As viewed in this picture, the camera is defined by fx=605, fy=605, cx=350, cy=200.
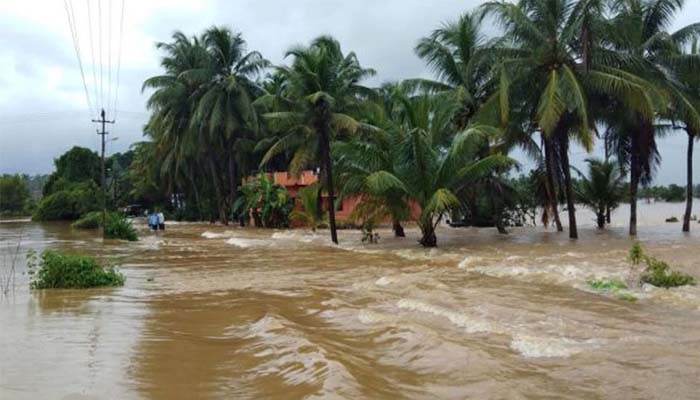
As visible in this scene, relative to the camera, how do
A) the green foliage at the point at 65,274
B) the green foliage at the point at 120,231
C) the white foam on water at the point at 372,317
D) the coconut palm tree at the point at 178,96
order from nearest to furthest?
the white foam on water at the point at 372,317, the green foliage at the point at 65,274, the green foliage at the point at 120,231, the coconut palm tree at the point at 178,96

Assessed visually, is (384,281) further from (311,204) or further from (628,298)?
(311,204)

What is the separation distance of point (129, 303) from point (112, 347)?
11.6ft

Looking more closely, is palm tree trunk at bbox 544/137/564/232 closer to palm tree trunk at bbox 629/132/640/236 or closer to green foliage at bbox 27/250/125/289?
→ palm tree trunk at bbox 629/132/640/236

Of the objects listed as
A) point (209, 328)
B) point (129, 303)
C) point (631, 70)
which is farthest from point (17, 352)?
point (631, 70)

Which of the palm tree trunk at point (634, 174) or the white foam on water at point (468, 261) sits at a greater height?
the palm tree trunk at point (634, 174)

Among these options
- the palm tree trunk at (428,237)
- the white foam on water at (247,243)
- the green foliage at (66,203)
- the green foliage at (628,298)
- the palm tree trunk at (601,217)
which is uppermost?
the green foliage at (66,203)

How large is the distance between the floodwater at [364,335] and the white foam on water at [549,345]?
26 mm

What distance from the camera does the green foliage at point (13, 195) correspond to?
243 feet

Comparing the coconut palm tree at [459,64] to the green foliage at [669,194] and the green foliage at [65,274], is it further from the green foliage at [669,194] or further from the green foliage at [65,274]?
the green foliage at [669,194]

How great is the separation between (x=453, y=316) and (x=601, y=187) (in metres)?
20.6

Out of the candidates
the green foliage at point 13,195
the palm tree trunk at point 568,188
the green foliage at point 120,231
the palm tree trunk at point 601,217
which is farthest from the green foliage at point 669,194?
the green foliage at point 13,195

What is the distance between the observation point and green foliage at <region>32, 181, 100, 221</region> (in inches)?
2259

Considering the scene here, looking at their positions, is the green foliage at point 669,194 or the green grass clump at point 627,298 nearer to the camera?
the green grass clump at point 627,298

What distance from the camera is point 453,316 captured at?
833cm
